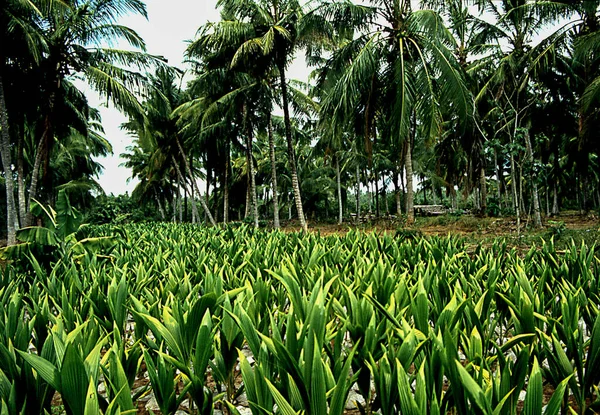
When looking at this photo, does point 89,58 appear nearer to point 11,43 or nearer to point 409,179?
point 11,43

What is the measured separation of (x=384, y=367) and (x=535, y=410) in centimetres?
46

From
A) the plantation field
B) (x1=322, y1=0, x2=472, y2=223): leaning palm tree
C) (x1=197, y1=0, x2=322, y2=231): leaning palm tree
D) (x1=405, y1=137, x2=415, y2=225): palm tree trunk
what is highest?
(x1=197, y1=0, x2=322, y2=231): leaning palm tree

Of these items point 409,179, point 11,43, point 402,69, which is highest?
point 11,43

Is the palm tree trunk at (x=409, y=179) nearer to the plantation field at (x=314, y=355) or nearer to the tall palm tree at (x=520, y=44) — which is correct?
the tall palm tree at (x=520, y=44)

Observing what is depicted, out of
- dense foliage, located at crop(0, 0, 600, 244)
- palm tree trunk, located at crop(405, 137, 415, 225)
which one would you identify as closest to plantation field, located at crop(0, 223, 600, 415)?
dense foliage, located at crop(0, 0, 600, 244)

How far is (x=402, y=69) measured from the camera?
10289mm

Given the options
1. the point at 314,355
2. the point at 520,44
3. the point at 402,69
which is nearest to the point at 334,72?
the point at 402,69

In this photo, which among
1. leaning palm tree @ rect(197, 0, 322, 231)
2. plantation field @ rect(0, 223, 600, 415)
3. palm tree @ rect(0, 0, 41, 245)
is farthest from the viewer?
leaning palm tree @ rect(197, 0, 322, 231)

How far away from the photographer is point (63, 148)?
23672mm

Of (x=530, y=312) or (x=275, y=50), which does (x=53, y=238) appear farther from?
(x=275, y=50)

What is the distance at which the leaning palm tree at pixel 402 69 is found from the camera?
9836 millimetres

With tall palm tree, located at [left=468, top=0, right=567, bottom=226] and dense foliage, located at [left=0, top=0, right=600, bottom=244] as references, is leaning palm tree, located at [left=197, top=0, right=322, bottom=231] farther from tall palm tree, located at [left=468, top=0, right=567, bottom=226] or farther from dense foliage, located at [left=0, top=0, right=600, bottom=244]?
tall palm tree, located at [left=468, top=0, right=567, bottom=226]

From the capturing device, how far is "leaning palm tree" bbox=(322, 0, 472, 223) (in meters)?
9.84

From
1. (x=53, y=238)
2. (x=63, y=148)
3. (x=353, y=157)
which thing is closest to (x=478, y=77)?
(x=353, y=157)
